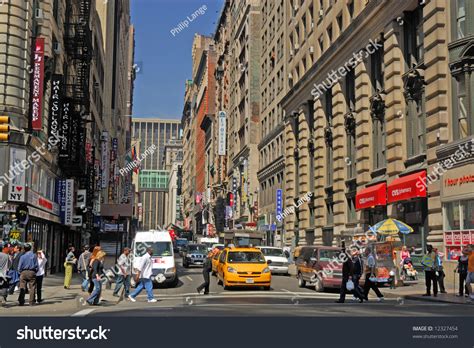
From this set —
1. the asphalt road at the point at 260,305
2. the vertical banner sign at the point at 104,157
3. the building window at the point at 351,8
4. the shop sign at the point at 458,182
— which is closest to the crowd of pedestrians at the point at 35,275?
the asphalt road at the point at 260,305

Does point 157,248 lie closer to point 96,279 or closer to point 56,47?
point 96,279

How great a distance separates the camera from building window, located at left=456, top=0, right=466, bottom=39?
87.2 ft

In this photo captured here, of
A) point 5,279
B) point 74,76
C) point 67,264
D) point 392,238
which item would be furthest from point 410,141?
point 74,76

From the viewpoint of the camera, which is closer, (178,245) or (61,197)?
(61,197)

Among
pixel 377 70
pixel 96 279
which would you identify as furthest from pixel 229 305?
pixel 377 70

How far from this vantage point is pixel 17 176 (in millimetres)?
26938

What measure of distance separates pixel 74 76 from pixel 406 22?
23520 millimetres

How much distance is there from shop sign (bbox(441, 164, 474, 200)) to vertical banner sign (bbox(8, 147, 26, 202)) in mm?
19050

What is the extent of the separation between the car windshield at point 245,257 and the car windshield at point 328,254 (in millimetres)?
2440

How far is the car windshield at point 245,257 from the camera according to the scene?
24709 mm

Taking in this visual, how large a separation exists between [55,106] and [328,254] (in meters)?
17.8

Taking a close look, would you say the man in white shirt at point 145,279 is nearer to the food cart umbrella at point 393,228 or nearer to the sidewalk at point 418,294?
the sidewalk at point 418,294
